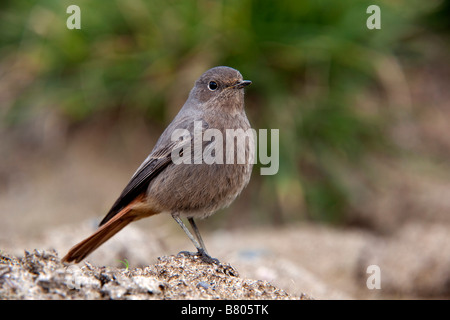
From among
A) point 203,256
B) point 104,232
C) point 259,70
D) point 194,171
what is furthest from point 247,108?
point 203,256

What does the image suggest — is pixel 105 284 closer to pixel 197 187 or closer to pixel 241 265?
pixel 197 187

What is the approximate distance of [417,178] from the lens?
26.1 feet

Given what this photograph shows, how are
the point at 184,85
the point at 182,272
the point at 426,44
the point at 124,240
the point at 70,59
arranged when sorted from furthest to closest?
the point at 426,44 → the point at 70,59 → the point at 184,85 → the point at 124,240 → the point at 182,272

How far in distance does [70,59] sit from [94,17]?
0.67 meters

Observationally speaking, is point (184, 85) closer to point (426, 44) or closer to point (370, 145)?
point (370, 145)

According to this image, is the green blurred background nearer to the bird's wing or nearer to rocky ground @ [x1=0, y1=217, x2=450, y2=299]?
rocky ground @ [x1=0, y1=217, x2=450, y2=299]

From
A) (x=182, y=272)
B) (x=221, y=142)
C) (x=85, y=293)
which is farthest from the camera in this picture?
(x=221, y=142)

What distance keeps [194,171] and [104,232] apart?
814 mm

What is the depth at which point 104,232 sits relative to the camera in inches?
174

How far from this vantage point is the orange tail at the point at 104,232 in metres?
4.18

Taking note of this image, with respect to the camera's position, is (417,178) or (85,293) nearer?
(85,293)

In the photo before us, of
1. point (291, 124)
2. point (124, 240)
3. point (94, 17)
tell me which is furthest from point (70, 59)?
point (124, 240)

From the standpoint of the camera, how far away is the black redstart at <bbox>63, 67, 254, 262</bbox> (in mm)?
4277

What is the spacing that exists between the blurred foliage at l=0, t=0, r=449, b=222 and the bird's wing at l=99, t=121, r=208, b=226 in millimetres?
3212
